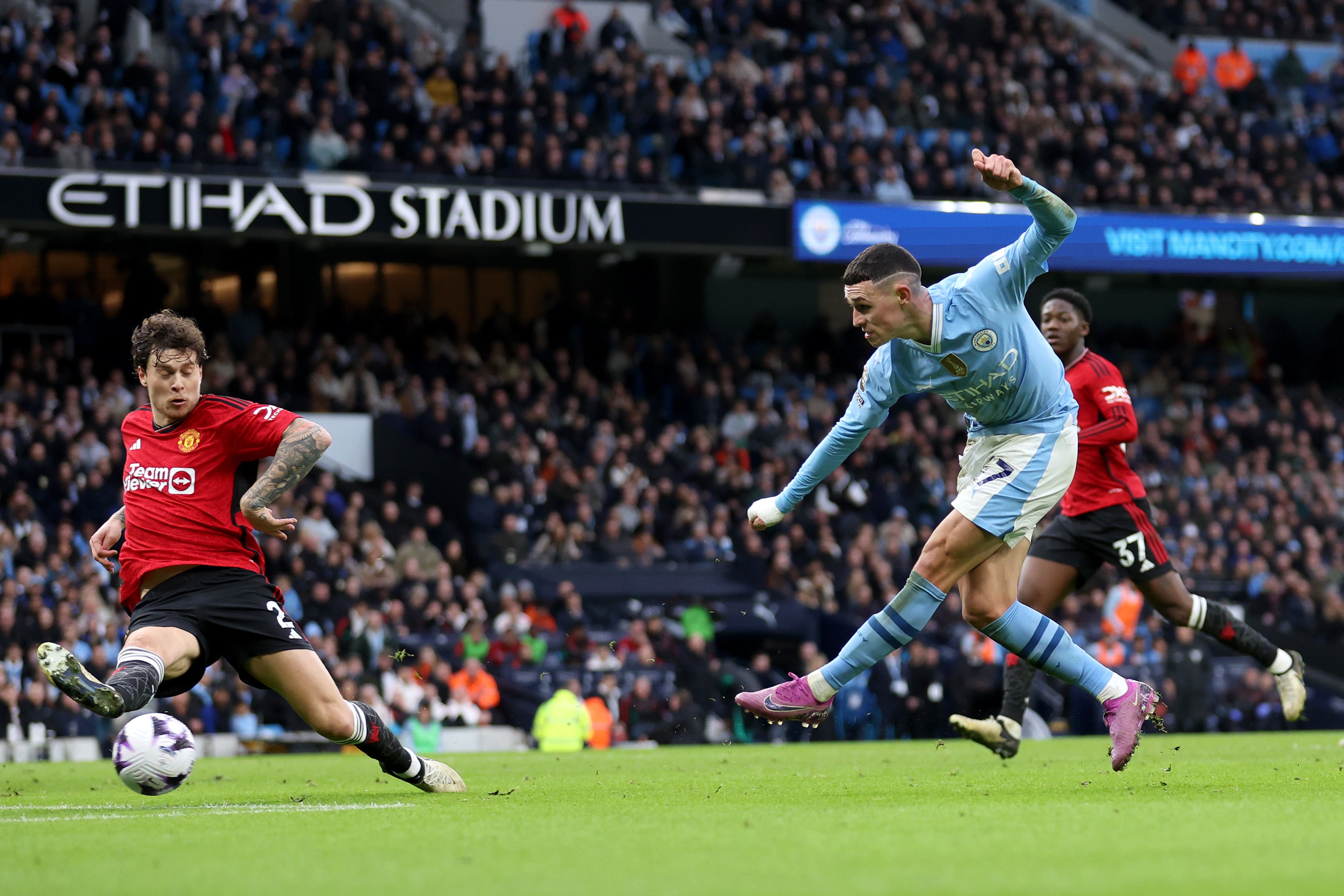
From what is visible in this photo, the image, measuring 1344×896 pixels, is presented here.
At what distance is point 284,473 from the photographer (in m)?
6.30

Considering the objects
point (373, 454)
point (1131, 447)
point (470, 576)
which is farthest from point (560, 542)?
point (1131, 447)

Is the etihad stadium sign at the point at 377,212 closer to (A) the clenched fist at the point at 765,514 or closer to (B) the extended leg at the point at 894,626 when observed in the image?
(A) the clenched fist at the point at 765,514

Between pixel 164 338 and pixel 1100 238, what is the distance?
785 inches

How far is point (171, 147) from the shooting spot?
2008 centimetres

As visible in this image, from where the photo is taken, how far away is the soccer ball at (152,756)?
5.79 meters

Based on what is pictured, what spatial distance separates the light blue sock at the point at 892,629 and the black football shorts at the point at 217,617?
217 cm

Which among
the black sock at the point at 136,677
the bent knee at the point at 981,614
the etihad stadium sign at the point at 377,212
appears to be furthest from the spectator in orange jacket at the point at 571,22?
the black sock at the point at 136,677

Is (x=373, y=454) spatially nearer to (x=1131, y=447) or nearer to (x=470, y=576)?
(x=470, y=576)

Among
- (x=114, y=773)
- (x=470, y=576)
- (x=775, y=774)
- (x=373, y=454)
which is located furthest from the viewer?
(x=373, y=454)

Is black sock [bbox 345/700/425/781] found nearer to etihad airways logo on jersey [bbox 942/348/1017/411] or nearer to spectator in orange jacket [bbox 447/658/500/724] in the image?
etihad airways logo on jersey [bbox 942/348/1017/411]

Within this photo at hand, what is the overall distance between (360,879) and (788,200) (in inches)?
761

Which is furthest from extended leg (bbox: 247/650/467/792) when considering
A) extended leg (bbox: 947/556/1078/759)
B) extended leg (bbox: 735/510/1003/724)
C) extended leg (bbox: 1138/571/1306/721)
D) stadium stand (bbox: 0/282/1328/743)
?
stadium stand (bbox: 0/282/1328/743)

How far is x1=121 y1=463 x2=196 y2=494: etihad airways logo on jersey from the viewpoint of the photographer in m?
6.45

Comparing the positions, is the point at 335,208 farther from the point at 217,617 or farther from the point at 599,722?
the point at 217,617
